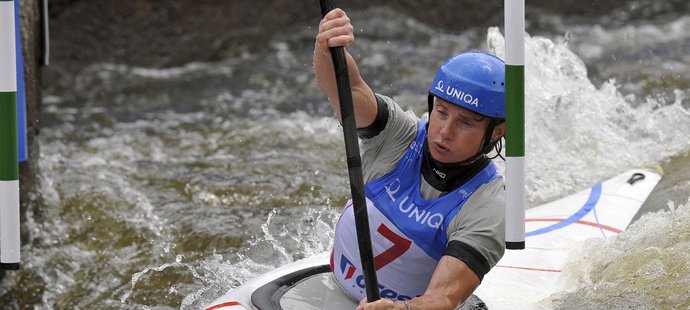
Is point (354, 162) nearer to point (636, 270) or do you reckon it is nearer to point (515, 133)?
point (515, 133)

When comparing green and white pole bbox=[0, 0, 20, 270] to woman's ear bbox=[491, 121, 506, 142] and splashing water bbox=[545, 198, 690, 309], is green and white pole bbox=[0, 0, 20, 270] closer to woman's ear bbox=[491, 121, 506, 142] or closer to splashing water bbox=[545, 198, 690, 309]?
woman's ear bbox=[491, 121, 506, 142]

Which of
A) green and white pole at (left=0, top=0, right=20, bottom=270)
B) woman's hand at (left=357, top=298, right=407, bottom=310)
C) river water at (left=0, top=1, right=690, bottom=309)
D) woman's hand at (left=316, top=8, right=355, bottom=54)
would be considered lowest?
river water at (left=0, top=1, right=690, bottom=309)

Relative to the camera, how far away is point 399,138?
9.27 ft

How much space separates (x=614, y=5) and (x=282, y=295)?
714 cm

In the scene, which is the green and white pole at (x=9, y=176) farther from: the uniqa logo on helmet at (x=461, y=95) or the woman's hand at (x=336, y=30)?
the uniqa logo on helmet at (x=461, y=95)

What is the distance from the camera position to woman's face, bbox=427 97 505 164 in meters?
2.62

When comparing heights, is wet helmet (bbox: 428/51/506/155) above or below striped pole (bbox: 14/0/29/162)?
above

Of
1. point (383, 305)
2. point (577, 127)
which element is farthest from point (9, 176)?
point (577, 127)

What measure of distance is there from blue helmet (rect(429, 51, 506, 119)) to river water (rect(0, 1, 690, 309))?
863 millimetres

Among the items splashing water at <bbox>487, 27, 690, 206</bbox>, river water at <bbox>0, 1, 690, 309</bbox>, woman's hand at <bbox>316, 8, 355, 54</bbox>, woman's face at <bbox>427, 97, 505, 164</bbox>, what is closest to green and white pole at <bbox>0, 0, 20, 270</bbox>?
woman's hand at <bbox>316, 8, 355, 54</bbox>

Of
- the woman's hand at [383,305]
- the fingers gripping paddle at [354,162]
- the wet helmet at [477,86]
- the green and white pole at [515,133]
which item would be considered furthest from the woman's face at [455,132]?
the woman's hand at [383,305]

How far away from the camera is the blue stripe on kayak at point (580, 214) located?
12.9 ft

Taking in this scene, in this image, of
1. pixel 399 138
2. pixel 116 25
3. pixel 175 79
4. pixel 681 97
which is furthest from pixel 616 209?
pixel 116 25

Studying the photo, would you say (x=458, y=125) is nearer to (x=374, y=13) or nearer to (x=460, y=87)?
(x=460, y=87)
